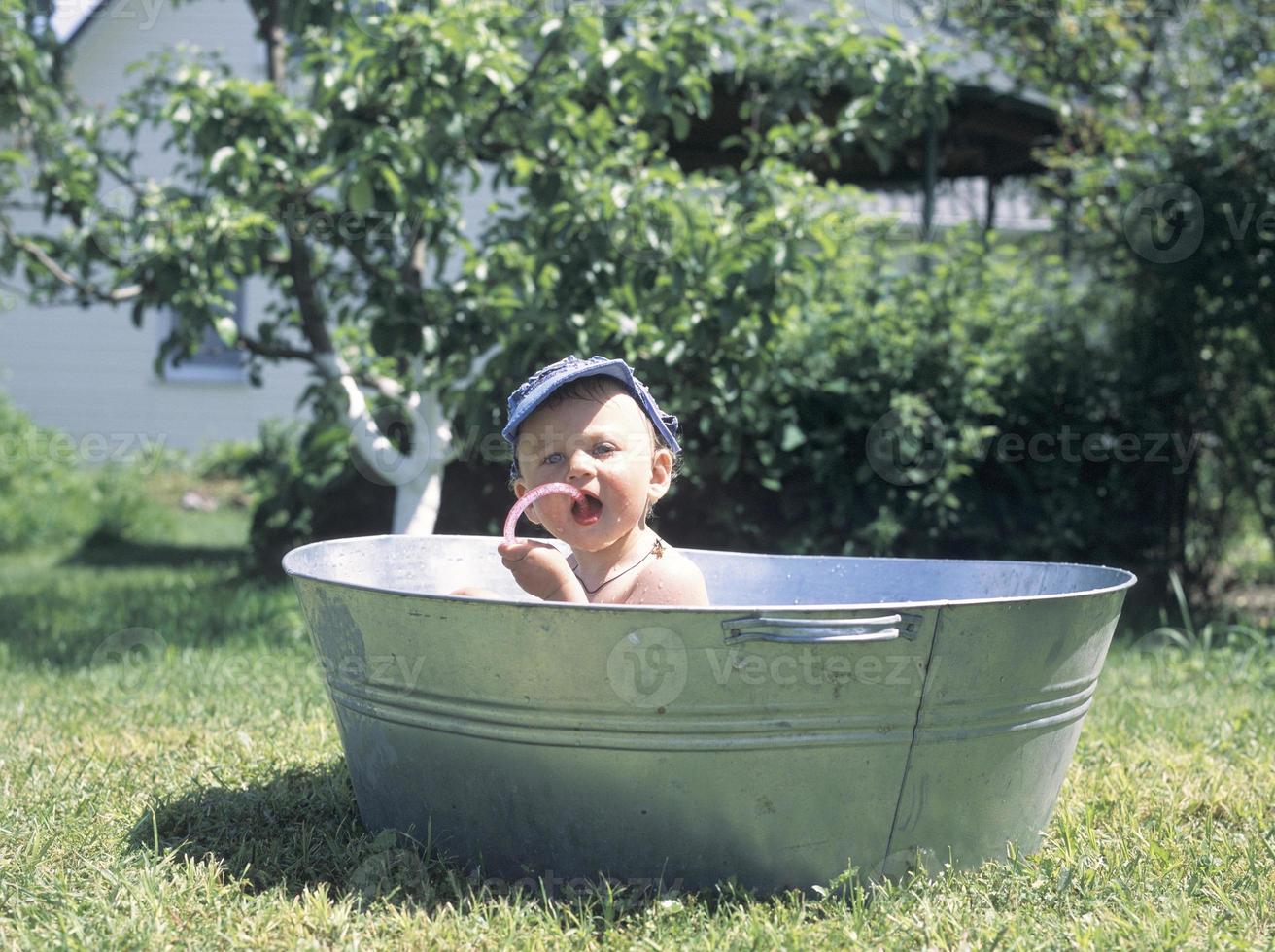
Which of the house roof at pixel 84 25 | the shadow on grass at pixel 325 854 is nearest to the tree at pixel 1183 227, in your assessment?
the shadow on grass at pixel 325 854

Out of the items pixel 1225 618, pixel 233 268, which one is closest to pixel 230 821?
pixel 233 268

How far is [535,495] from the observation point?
6.62 ft

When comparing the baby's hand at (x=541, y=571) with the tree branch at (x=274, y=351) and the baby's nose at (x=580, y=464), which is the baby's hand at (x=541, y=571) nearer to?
the baby's nose at (x=580, y=464)

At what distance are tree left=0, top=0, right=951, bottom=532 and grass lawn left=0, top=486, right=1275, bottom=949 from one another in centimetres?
121

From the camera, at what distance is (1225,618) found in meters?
4.93

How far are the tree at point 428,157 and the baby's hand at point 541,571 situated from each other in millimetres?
1903

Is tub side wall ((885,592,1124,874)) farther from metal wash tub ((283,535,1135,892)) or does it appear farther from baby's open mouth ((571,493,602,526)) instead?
baby's open mouth ((571,493,602,526))

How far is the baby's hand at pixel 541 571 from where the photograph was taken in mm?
1989

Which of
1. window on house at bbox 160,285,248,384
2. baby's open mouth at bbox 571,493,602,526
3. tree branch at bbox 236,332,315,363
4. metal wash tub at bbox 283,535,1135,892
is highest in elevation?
tree branch at bbox 236,332,315,363

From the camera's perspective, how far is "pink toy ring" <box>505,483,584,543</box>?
1.96 m

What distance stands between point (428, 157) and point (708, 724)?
2.57 metres

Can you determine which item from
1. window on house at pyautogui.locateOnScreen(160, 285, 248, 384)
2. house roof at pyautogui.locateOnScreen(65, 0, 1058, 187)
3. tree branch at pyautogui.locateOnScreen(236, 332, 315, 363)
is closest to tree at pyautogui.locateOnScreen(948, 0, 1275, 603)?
house roof at pyautogui.locateOnScreen(65, 0, 1058, 187)

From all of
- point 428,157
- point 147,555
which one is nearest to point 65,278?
point 428,157

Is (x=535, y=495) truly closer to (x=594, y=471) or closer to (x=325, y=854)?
(x=594, y=471)
